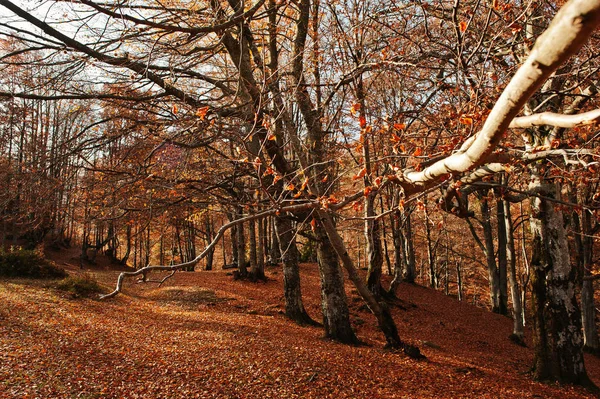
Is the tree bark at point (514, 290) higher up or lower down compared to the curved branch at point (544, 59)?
lower down

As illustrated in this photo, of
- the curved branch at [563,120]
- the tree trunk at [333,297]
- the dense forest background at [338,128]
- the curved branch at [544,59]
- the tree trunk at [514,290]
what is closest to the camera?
the curved branch at [544,59]

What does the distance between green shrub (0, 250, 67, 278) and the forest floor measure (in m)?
1.14

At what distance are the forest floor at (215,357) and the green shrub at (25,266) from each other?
1136 mm

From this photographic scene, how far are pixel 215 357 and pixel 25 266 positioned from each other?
950cm

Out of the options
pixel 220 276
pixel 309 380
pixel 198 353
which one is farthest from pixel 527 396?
pixel 220 276

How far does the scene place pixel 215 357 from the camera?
6.49 meters

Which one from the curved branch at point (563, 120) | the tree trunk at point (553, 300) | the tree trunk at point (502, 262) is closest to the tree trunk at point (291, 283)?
the tree trunk at point (553, 300)

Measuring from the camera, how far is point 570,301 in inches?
255

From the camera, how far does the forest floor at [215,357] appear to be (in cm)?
534

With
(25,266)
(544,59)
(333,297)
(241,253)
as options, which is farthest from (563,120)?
(25,266)

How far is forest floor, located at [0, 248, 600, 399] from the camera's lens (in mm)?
5336

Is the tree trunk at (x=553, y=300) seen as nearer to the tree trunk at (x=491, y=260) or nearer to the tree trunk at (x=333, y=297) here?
the tree trunk at (x=333, y=297)

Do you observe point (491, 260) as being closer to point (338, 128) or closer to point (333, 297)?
point (333, 297)

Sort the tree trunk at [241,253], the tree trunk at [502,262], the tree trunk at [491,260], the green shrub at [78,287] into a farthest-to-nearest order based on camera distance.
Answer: the tree trunk at [502,262], the tree trunk at [241,253], the tree trunk at [491,260], the green shrub at [78,287]
